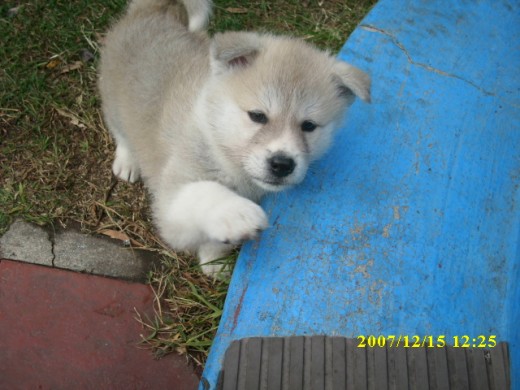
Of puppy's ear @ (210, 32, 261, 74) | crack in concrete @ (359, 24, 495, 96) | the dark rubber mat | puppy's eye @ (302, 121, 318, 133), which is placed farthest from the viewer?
crack in concrete @ (359, 24, 495, 96)

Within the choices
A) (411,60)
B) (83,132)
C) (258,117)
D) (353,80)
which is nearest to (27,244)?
(83,132)

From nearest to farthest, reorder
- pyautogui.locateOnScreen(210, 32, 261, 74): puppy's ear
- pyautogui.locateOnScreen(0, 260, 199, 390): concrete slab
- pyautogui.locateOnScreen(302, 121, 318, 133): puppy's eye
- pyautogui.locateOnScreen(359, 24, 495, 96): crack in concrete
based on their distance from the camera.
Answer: pyautogui.locateOnScreen(210, 32, 261, 74): puppy's ear
pyautogui.locateOnScreen(302, 121, 318, 133): puppy's eye
pyautogui.locateOnScreen(0, 260, 199, 390): concrete slab
pyautogui.locateOnScreen(359, 24, 495, 96): crack in concrete

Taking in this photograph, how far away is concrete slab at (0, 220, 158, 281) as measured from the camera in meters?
2.78

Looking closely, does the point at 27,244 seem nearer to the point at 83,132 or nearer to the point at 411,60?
the point at 83,132

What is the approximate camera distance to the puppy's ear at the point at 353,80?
7.05 feet

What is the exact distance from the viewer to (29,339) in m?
2.52

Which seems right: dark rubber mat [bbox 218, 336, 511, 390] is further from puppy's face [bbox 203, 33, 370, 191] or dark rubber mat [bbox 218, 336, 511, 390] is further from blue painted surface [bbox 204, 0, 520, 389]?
puppy's face [bbox 203, 33, 370, 191]

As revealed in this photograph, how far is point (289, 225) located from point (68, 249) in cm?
131

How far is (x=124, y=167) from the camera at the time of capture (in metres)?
3.14

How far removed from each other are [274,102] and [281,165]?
0.90 ft

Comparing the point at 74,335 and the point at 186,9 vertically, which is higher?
the point at 186,9

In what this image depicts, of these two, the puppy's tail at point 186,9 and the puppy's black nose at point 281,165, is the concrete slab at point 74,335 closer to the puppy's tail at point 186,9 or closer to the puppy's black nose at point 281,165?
the puppy's black nose at point 281,165

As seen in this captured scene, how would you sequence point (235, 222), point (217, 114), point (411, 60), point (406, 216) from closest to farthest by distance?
point (235, 222)
point (217, 114)
point (406, 216)
point (411, 60)

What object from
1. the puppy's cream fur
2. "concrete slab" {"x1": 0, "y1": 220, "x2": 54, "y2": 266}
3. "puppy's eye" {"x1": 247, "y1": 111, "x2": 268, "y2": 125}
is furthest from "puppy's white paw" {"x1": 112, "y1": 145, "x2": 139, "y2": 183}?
"puppy's eye" {"x1": 247, "y1": 111, "x2": 268, "y2": 125}
